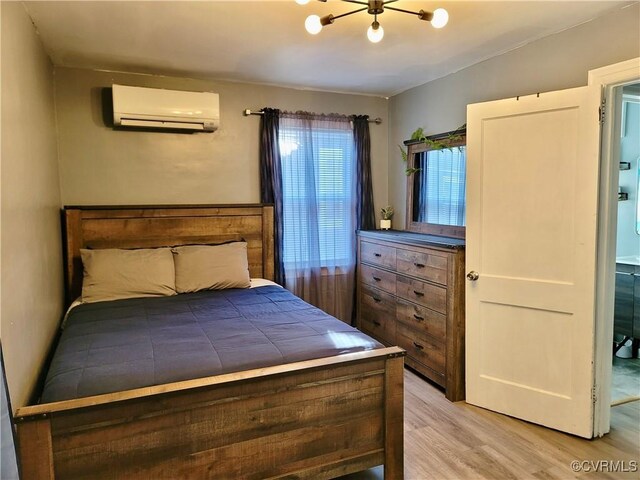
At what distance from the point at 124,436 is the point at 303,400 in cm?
71

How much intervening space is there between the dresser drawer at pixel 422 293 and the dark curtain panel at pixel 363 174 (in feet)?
2.94

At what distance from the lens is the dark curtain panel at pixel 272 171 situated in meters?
3.78

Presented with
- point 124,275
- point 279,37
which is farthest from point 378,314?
point 279,37

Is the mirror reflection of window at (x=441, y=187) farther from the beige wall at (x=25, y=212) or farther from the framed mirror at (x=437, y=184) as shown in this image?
the beige wall at (x=25, y=212)

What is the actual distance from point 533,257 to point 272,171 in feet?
7.24

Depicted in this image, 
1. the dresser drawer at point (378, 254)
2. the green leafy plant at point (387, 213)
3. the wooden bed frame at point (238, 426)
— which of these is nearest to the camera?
the wooden bed frame at point (238, 426)

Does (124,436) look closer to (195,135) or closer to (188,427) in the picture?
(188,427)

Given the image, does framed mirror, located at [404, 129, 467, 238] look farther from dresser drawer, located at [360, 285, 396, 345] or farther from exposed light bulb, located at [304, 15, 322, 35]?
exposed light bulb, located at [304, 15, 322, 35]

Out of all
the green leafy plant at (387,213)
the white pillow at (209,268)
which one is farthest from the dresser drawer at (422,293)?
the white pillow at (209,268)

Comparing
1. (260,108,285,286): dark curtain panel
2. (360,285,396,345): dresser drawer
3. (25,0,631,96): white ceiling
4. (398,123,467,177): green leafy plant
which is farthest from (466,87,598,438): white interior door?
(260,108,285,286): dark curtain panel

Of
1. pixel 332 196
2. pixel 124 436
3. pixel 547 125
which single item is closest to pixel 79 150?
pixel 332 196

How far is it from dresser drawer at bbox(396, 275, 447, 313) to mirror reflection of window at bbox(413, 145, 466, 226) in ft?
2.05

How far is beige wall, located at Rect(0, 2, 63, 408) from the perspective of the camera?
1.64 metres

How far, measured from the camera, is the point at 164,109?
3.29 meters
